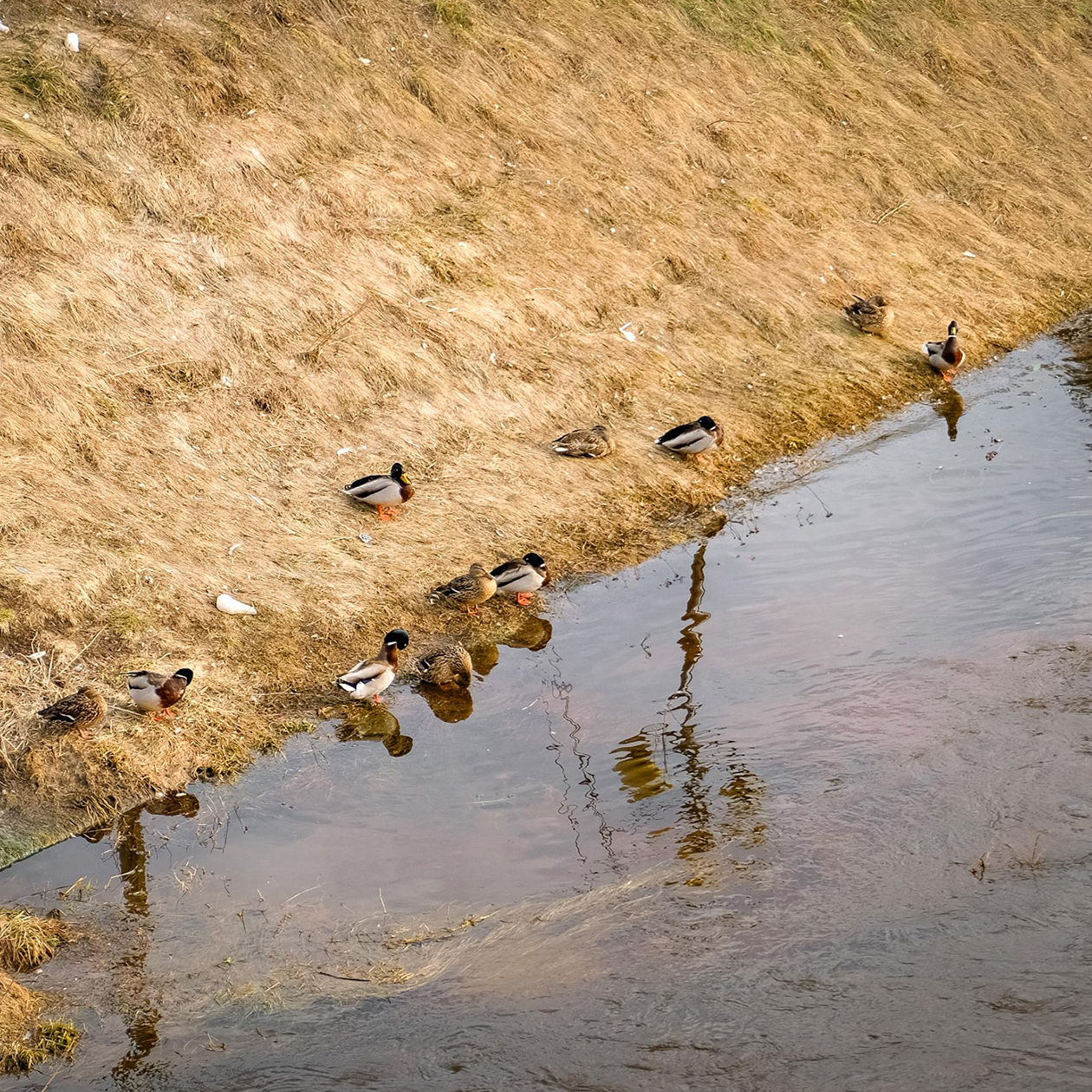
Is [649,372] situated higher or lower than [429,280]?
lower

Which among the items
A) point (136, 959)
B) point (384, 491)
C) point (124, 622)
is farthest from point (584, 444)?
point (136, 959)

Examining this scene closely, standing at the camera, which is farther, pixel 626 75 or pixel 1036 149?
pixel 1036 149

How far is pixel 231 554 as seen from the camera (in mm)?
12148

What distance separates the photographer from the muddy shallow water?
7.07 m

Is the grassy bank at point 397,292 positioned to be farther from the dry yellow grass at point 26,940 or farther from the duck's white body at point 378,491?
the dry yellow grass at point 26,940

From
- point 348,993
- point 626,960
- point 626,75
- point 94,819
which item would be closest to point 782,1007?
point 626,960

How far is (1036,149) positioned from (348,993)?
76.8 feet

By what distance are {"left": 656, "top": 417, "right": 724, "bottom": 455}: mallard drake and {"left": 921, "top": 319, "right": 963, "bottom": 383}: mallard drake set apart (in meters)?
4.75

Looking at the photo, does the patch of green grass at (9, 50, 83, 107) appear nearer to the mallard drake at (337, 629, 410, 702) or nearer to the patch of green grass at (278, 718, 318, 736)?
the mallard drake at (337, 629, 410, 702)

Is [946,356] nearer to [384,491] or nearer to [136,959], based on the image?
[384,491]

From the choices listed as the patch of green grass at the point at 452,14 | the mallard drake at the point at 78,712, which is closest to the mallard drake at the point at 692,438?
the mallard drake at the point at 78,712

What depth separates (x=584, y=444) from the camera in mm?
14453

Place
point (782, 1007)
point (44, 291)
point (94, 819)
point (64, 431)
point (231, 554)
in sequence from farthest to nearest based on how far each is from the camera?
point (44, 291), point (64, 431), point (231, 554), point (94, 819), point (782, 1007)

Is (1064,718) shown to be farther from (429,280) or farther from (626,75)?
(626,75)
